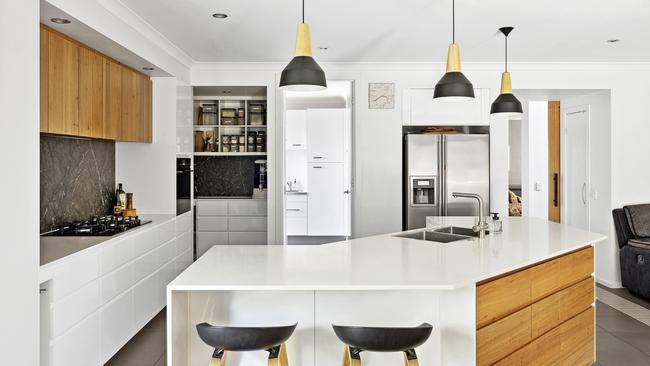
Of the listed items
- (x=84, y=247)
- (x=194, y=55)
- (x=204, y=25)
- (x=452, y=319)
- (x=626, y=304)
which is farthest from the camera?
(x=194, y=55)

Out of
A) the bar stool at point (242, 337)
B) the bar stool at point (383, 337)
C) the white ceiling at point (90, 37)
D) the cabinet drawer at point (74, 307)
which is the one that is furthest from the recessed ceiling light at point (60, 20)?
the bar stool at point (383, 337)

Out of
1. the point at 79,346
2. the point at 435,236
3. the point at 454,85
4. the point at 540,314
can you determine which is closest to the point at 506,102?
the point at 454,85

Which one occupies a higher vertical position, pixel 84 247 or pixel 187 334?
pixel 84 247

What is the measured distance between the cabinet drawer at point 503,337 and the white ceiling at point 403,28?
7.10 ft

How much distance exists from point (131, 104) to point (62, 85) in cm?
124

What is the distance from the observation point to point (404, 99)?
18.9ft

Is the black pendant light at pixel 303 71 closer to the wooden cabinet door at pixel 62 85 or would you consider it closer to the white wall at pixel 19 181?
the white wall at pixel 19 181

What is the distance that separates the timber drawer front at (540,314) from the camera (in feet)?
8.23

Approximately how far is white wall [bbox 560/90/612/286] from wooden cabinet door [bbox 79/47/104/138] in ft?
17.2

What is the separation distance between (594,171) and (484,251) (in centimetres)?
379

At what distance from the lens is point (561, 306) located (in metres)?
3.12

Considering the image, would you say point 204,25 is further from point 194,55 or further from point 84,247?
point 84,247

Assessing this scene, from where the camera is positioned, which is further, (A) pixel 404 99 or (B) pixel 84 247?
(A) pixel 404 99

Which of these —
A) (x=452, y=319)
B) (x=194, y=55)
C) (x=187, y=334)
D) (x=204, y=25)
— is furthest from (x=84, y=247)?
(x=194, y=55)
